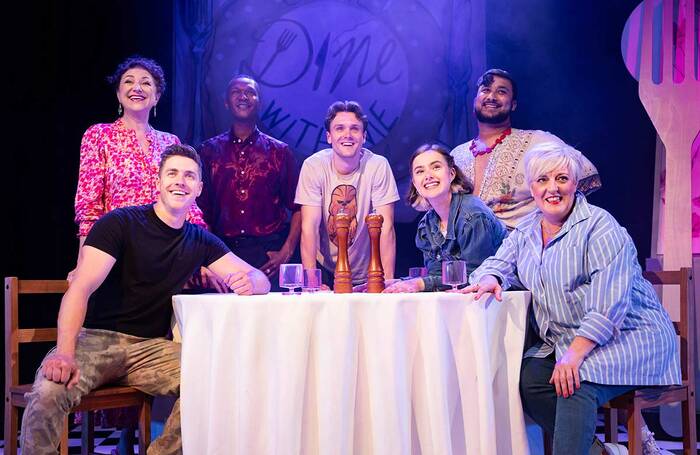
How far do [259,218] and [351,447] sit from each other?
207 cm

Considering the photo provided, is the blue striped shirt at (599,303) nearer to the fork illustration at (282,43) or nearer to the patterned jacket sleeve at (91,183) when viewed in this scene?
the patterned jacket sleeve at (91,183)

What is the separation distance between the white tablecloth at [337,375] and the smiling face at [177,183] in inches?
23.6

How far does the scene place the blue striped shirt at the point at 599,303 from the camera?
2.37 meters

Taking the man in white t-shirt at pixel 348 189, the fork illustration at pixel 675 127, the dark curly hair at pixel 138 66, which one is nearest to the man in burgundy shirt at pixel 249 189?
the man in white t-shirt at pixel 348 189

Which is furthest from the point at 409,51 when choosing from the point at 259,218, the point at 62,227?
the point at 62,227

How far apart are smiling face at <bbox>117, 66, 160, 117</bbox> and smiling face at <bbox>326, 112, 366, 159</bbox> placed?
95 cm

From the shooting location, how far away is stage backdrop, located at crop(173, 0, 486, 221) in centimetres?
464

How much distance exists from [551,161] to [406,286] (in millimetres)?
676

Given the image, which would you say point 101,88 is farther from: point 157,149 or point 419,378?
point 419,378

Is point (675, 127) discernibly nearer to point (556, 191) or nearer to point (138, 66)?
point (556, 191)

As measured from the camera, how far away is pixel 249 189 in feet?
13.4

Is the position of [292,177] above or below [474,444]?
above

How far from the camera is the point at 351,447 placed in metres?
2.24

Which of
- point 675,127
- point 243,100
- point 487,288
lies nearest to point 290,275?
point 487,288
